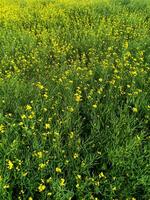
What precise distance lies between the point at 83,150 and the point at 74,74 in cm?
156

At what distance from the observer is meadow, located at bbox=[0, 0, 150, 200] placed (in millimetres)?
2824

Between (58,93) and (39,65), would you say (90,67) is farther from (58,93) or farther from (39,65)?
(58,93)

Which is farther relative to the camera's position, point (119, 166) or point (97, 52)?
point (97, 52)

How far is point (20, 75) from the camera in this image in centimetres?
480

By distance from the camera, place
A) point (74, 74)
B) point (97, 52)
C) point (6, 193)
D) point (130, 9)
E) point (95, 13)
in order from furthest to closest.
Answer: point (130, 9), point (95, 13), point (97, 52), point (74, 74), point (6, 193)

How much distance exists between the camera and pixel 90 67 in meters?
4.93

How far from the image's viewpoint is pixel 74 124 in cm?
344

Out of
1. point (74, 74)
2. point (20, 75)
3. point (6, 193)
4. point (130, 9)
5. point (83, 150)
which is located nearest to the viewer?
point (6, 193)

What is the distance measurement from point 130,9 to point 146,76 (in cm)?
483

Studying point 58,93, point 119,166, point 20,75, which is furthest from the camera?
point 20,75

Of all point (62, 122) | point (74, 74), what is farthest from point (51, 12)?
point (62, 122)

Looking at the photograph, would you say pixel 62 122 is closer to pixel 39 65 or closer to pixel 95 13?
pixel 39 65

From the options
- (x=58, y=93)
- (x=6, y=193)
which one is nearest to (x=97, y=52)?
(x=58, y=93)

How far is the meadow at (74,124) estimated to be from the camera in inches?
111
